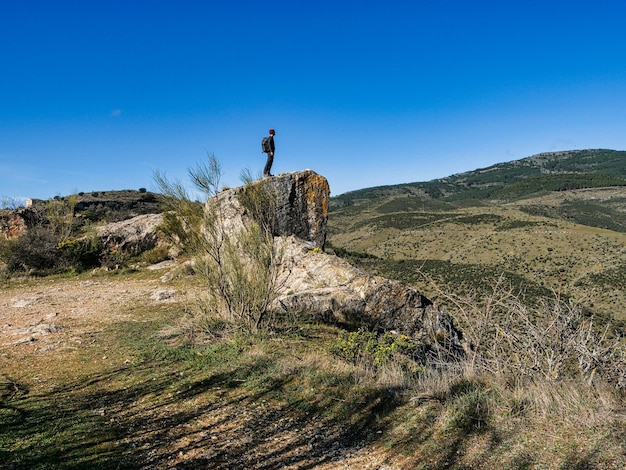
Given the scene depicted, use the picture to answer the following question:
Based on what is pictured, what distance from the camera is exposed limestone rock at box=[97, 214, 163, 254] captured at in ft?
51.0

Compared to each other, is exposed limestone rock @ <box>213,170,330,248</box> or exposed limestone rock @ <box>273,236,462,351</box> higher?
exposed limestone rock @ <box>213,170,330,248</box>

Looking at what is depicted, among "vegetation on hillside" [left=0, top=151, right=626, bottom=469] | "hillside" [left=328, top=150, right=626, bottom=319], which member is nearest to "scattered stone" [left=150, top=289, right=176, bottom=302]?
Answer: "vegetation on hillside" [left=0, top=151, right=626, bottom=469]

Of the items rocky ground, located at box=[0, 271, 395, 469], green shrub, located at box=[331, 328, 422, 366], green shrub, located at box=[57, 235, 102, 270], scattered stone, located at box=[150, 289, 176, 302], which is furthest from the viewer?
green shrub, located at box=[57, 235, 102, 270]

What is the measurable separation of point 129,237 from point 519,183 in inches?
5763

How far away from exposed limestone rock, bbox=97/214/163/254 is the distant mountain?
12349cm

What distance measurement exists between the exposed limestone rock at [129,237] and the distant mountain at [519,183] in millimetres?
123493

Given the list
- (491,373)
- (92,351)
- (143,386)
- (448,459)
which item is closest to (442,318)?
(491,373)

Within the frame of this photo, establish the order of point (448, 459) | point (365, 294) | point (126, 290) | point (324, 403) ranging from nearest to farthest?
point (448, 459), point (324, 403), point (365, 294), point (126, 290)

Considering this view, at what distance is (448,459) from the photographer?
332 cm

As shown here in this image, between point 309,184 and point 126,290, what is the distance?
6185mm

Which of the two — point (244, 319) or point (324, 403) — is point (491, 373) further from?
point (244, 319)

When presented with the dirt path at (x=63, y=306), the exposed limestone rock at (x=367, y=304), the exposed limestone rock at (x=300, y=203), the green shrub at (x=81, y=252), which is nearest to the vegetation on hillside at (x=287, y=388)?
the dirt path at (x=63, y=306)

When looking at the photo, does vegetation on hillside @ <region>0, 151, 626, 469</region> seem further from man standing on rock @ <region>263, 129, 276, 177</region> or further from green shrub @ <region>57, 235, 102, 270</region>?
green shrub @ <region>57, 235, 102, 270</region>

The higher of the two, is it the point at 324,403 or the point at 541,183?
the point at 541,183
